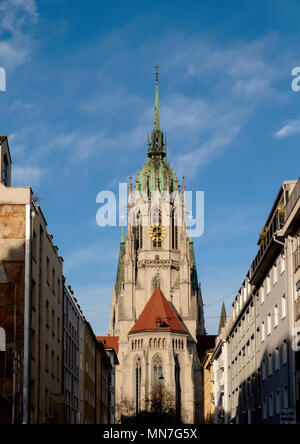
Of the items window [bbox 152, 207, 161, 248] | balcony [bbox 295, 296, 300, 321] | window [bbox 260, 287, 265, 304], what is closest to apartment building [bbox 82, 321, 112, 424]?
window [bbox 260, 287, 265, 304]

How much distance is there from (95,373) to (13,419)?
3806 cm

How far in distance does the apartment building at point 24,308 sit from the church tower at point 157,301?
71892mm

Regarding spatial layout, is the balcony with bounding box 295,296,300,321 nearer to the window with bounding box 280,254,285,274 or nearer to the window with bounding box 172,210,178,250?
the window with bounding box 280,254,285,274

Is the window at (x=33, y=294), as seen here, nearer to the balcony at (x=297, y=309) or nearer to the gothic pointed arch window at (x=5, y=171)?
the gothic pointed arch window at (x=5, y=171)

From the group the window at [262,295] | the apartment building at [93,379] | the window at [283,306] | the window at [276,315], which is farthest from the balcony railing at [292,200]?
the apartment building at [93,379]

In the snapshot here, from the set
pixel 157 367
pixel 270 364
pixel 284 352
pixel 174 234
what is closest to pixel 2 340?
pixel 284 352

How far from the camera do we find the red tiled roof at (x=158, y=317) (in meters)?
125

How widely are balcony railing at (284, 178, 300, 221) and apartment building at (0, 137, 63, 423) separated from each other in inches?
473

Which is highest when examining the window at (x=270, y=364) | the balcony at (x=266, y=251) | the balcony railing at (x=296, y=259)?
the balcony at (x=266, y=251)

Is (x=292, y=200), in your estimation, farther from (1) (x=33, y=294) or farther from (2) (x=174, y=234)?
(2) (x=174, y=234)

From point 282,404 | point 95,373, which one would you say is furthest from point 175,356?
point 282,404

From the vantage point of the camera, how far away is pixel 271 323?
144ft

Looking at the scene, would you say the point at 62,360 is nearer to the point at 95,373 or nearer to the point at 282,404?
Answer: the point at 282,404

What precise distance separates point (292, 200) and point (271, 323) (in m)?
9.79
